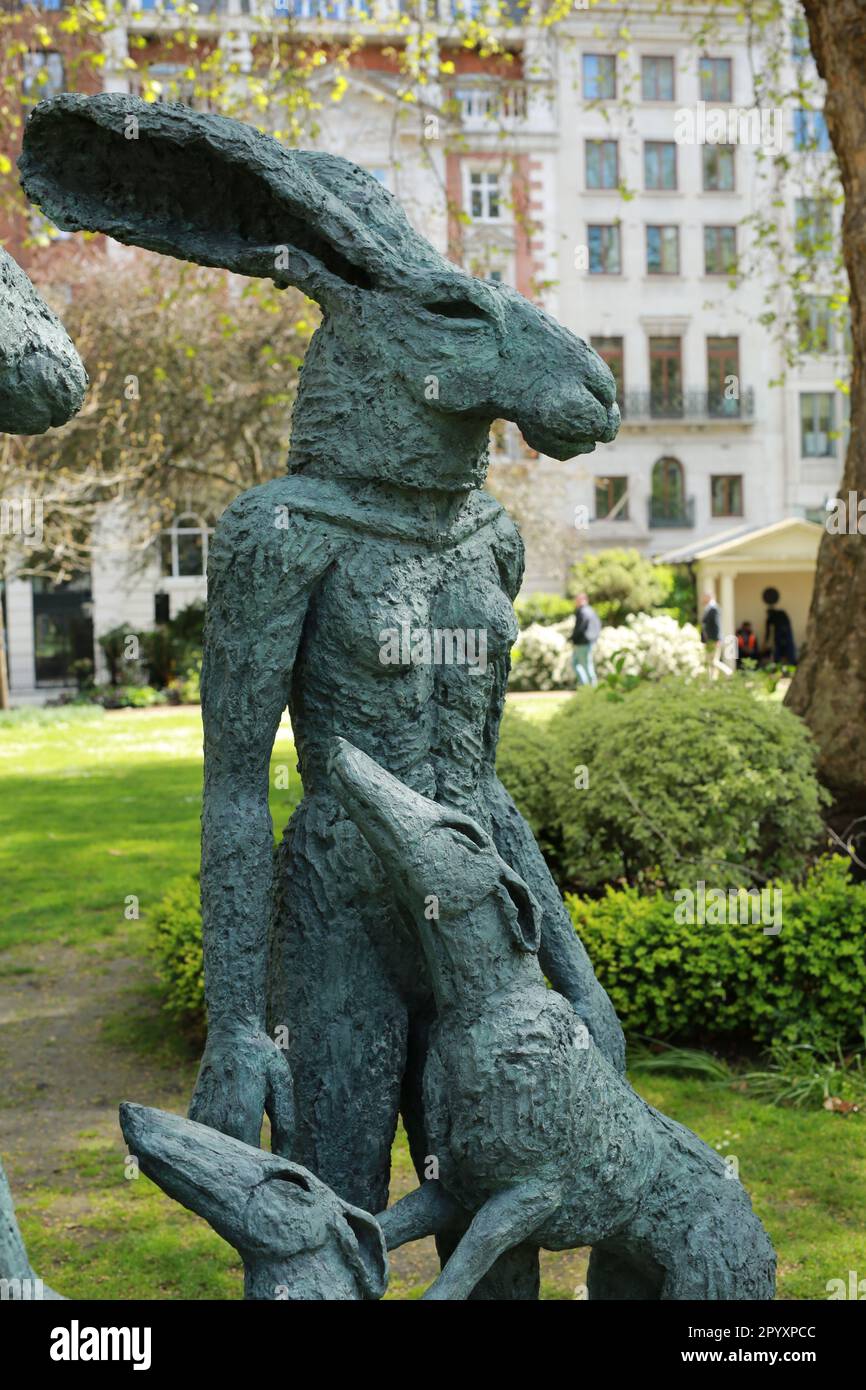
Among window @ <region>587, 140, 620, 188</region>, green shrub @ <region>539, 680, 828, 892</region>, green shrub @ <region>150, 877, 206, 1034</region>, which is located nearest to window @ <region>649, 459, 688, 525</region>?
window @ <region>587, 140, 620, 188</region>

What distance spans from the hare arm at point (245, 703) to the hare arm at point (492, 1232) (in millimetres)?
516

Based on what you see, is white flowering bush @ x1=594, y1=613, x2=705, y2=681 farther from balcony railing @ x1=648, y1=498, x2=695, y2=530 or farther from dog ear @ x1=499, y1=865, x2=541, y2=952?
balcony railing @ x1=648, y1=498, x2=695, y2=530

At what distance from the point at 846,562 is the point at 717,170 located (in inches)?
1331

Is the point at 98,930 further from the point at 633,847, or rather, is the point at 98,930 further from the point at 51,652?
the point at 51,652

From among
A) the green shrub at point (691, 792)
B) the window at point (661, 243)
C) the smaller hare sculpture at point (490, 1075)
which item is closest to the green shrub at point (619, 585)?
the window at point (661, 243)

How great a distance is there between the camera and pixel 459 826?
2.26 meters

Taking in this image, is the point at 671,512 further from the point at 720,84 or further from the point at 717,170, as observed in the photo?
the point at 720,84

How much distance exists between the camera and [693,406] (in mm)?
38469

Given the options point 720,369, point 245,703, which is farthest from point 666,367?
point 245,703

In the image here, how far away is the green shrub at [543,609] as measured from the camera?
30219 millimetres

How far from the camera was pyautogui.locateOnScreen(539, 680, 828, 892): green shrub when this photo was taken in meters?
7.39

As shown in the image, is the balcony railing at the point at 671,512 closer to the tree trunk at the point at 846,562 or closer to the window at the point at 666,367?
the window at the point at 666,367
